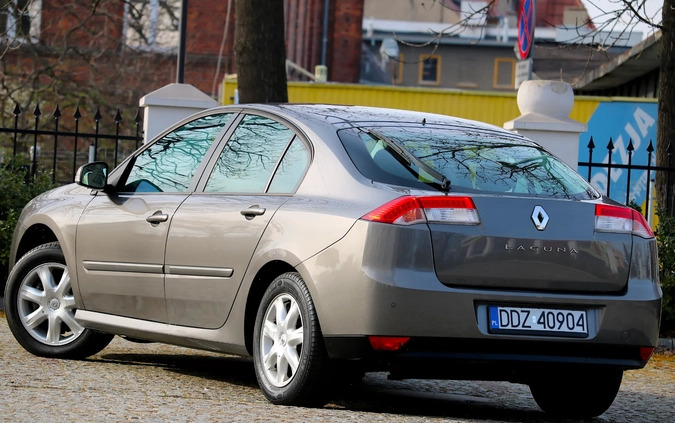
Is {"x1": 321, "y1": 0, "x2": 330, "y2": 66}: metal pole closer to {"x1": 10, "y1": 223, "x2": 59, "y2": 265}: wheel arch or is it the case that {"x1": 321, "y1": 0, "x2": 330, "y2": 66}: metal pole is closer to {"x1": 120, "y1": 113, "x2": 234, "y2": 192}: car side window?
{"x1": 10, "y1": 223, "x2": 59, "y2": 265}: wheel arch

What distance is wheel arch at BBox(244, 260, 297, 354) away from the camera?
670 centimetres

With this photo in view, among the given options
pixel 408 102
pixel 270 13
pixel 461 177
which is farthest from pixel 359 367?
pixel 408 102

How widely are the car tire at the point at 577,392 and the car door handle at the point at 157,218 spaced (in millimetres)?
2130

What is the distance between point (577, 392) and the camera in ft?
23.6

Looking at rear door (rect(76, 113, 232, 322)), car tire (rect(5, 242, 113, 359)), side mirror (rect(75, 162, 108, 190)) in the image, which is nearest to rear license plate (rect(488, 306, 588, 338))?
rear door (rect(76, 113, 232, 322))

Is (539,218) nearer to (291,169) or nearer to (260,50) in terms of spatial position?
(291,169)

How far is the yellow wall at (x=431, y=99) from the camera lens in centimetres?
2634

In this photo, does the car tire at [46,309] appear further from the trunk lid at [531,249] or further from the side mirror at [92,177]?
the trunk lid at [531,249]

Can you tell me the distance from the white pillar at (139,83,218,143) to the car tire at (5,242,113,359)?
16.1 ft

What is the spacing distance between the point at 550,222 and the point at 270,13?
822cm

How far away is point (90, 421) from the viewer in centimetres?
577

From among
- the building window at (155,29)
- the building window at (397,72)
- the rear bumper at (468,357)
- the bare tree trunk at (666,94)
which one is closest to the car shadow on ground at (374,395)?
the rear bumper at (468,357)

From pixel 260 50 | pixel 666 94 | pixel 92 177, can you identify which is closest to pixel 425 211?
pixel 92 177

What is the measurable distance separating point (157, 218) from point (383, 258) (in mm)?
1832
